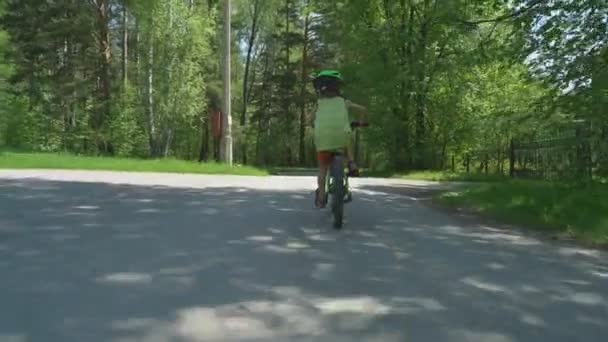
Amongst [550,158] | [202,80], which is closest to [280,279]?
[550,158]

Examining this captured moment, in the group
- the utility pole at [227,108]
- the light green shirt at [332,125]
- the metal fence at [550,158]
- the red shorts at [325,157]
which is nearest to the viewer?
the light green shirt at [332,125]

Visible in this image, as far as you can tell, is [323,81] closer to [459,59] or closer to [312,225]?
[312,225]

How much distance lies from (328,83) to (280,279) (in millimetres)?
3710

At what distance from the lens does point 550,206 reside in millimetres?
10328

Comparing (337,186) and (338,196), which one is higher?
(337,186)

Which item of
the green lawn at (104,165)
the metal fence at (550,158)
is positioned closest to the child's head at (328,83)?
the metal fence at (550,158)

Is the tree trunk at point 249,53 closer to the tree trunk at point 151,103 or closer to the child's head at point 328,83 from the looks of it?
the tree trunk at point 151,103

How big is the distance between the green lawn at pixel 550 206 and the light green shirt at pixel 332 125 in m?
3.11

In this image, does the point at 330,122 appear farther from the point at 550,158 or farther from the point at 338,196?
the point at 550,158

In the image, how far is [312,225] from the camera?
822cm

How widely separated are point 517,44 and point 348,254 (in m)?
8.18

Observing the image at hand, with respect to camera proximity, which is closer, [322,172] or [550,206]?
[322,172]

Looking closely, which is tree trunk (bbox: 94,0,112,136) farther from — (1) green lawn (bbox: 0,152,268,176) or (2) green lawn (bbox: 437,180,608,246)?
(2) green lawn (bbox: 437,180,608,246)

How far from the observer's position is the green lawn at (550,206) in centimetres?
885
